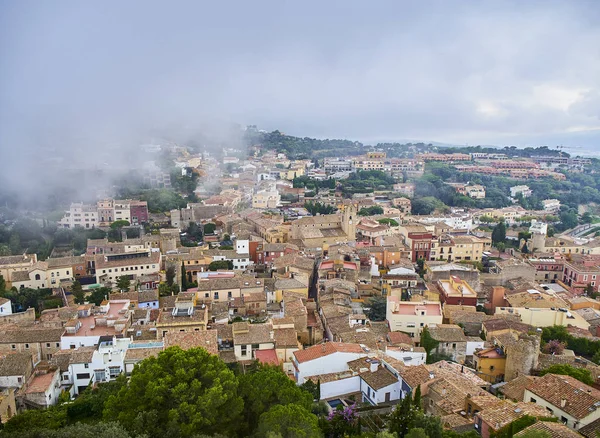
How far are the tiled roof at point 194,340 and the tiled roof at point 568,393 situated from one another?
7689 millimetres

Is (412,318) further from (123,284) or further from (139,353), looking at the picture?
(123,284)

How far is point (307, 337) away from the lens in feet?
49.5

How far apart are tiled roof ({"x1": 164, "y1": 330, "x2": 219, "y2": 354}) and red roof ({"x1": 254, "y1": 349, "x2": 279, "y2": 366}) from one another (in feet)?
3.69

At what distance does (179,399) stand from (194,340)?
165 inches

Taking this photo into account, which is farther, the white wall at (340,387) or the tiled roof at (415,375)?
the white wall at (340,387)

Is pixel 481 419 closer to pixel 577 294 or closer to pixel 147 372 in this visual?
pixel 147 372

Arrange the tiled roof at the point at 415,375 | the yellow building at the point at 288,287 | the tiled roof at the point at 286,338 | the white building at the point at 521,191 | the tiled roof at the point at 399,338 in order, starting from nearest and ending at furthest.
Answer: the tiled roof at the point at 415,375 → the tiled roof at the point at 286,338 → the tiled roof at the point at 399,338 → the yellow building at the point at 288,287 → the white building at the point at 521,191

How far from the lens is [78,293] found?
18.9 meters

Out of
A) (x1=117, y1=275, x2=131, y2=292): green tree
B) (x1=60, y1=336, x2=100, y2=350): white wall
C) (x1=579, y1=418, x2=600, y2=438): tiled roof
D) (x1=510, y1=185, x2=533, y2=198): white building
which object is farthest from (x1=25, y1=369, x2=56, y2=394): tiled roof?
(x1=510, y1=185, x2=533, y2=198): white building

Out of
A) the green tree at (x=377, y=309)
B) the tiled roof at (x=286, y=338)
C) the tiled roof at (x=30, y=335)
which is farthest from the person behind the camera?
the green tree at (x=377, y=309)

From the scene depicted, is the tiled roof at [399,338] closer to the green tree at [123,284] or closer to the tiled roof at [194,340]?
the tiled roof at [194,340]

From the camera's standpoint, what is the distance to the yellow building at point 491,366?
12.9m

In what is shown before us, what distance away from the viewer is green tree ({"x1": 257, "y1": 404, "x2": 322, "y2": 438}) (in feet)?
25.6

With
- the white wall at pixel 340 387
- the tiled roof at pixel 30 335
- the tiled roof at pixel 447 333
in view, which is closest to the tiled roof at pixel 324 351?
the white wall at pixel 340 387
